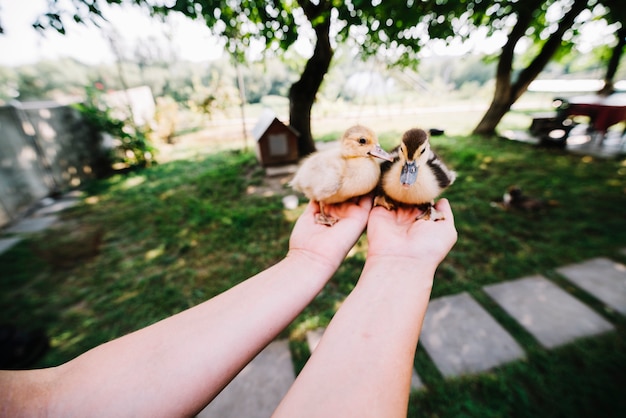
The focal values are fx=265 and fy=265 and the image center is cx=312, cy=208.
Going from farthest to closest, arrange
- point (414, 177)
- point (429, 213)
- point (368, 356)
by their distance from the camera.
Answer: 1. point (429, 213)
2. point (414, 177)
3. point (368, 356)

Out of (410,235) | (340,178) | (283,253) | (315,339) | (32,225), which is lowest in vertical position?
(315,339)

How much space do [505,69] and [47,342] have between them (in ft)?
45.1

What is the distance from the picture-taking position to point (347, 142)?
87.6 inches

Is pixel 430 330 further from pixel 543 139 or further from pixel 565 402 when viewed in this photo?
pixel 543 139

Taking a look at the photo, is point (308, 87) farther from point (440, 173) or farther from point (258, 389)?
point (258, 389)

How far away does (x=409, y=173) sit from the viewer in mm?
1823

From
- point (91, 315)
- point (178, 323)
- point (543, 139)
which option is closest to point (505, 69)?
point (543, 139)

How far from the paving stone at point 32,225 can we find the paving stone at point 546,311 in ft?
27.8

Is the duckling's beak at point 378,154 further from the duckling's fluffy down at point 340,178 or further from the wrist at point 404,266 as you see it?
the wrist at point 404,266

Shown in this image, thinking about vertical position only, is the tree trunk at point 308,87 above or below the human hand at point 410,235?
above

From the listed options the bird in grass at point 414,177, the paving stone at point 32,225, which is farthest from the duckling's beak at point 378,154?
the paving stone at point 32,225

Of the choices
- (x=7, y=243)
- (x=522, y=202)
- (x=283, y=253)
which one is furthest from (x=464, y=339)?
(x=7, y=243)

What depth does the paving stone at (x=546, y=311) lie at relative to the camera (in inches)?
114

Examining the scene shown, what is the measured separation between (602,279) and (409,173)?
3838mm
